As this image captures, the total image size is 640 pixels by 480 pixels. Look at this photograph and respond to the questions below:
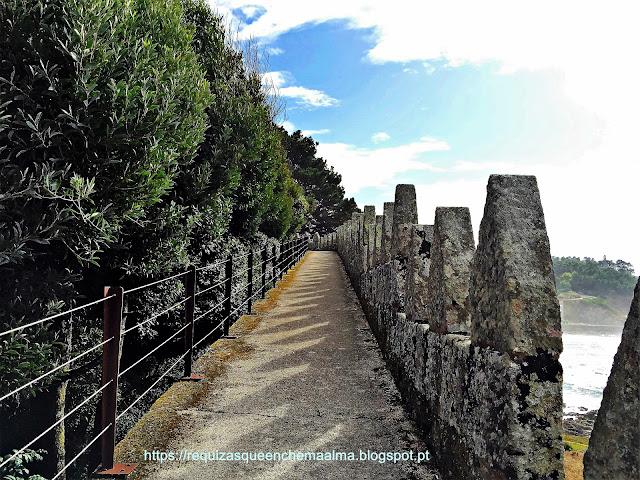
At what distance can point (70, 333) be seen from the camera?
5.64 meters

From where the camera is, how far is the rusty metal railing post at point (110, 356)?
298 cm

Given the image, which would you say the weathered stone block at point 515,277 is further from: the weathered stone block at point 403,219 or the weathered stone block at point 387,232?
the weathered stone block at point 387,232

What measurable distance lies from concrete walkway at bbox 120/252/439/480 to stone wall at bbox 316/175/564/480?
474 millimetres

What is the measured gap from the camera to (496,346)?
2.10m

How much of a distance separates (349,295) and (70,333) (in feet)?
21.0

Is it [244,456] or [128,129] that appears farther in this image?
[128,129]

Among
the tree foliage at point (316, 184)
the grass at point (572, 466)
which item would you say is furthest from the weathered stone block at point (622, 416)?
the tree foliage at point (316, 184)

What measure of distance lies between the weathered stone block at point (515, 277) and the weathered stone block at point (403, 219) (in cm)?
265

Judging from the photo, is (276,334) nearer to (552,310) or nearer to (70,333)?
(70,333)

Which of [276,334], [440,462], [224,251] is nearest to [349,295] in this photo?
[224,251]

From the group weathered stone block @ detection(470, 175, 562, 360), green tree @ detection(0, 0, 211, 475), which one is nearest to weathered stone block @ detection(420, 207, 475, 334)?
weathered stone block @ detection(470, 175, 562, 360)

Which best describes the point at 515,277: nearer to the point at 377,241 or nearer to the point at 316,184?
the point at 377,241

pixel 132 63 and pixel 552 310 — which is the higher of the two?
pixel 132 63

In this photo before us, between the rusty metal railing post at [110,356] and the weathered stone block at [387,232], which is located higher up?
the weathered stone block at [387,232]
